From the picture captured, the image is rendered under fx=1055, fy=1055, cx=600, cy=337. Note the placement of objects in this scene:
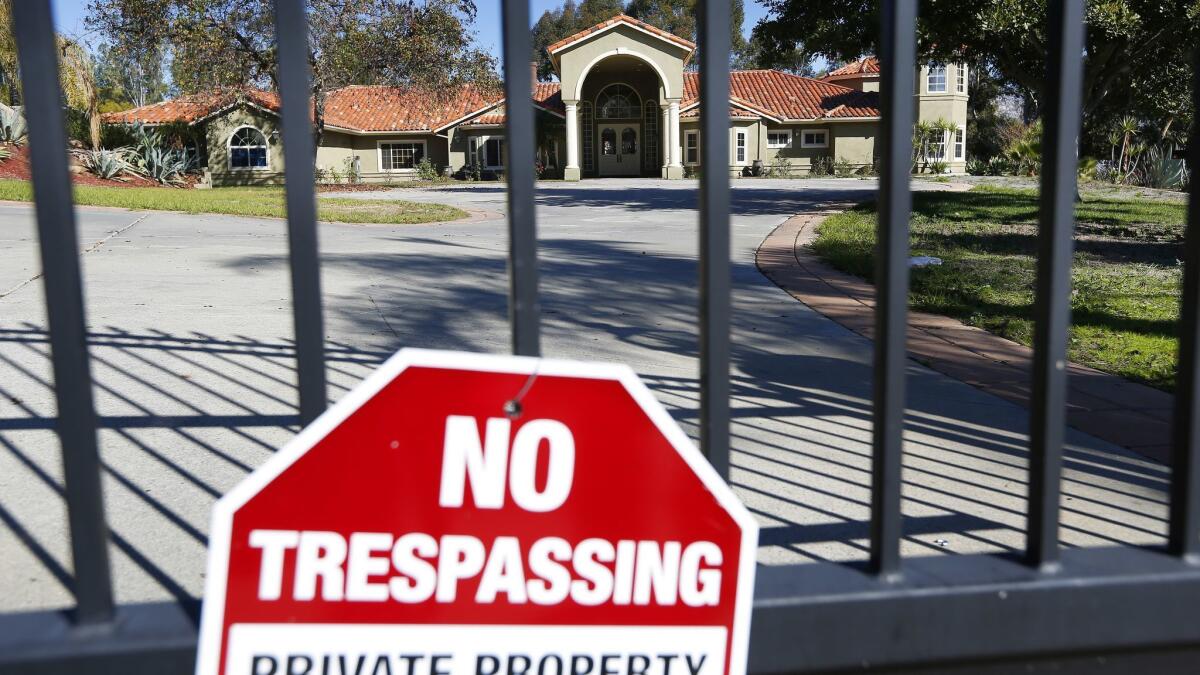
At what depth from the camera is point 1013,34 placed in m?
17.0

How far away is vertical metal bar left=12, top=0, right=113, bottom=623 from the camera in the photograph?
1.29 meters

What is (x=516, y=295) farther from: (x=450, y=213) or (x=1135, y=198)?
(x=1135, y=198)

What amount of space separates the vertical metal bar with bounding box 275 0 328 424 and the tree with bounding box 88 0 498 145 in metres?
30.3

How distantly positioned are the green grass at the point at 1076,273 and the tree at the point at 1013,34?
2630 mm

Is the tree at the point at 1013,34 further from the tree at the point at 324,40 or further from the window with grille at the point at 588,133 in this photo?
the window with grille at the point at 588,133

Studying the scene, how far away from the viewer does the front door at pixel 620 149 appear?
45.9 meters

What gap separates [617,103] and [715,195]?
4572 cm

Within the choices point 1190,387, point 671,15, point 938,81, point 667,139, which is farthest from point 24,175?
point 671,15

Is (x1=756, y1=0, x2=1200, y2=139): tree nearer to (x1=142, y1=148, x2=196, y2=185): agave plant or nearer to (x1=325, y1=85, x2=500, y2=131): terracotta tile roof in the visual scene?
(x1=142, y1=148, x2=196, y2=185): agave plant

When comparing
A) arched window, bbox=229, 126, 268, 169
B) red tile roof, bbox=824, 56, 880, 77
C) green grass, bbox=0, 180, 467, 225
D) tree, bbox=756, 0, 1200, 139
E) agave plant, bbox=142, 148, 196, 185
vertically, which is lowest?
green grass, bbox=0, 180, 467, 225

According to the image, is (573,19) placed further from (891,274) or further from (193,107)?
(891,274)

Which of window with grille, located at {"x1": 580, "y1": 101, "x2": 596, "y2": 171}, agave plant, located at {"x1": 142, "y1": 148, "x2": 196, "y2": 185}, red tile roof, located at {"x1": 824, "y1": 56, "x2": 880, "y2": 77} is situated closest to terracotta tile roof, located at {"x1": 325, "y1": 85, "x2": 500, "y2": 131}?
window with grille, located at {"x1": 580, "y1": 101, "x2": 596, "y2": 171}

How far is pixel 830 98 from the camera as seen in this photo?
47.6m

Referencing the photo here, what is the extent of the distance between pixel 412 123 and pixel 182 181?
1298 centimetres
